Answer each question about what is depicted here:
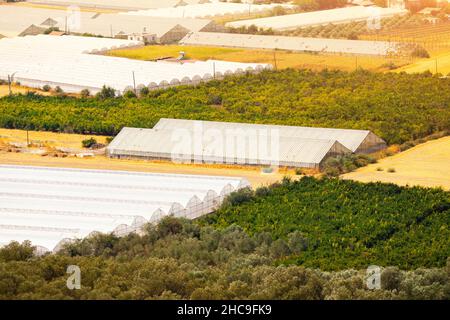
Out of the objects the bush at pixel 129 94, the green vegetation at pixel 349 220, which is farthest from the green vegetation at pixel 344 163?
the bush at pixel 129 94

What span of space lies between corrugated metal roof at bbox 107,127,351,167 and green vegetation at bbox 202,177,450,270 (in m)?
3.35

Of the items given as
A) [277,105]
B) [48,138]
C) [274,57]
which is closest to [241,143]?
[277,105]

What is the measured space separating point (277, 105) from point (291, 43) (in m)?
15.3

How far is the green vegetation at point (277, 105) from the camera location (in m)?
39.2

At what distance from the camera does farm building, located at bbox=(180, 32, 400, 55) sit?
54188mm

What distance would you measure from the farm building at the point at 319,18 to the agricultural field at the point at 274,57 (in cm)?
645

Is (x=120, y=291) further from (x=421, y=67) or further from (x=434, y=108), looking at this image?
(x=421, y=67)

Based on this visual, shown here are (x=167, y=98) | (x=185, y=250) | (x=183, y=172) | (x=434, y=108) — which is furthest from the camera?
(x=167, y=98)

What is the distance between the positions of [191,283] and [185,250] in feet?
13.3

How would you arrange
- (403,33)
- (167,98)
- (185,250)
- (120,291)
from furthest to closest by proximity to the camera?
(403,33) → (167,98) → (185,250) → (120,291)

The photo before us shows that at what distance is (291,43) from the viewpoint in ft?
187
